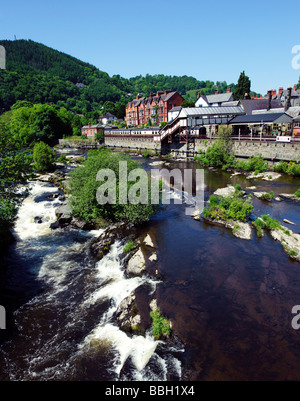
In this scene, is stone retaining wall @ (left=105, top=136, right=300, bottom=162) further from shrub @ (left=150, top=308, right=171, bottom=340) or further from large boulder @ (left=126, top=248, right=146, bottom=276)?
shrub @ (left=150, top=308, right=171, bottom=340)

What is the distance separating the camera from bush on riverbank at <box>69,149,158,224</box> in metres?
22.0

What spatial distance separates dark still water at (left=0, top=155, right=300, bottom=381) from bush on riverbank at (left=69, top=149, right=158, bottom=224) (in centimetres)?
199

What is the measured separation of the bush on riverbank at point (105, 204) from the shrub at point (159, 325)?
10223mm

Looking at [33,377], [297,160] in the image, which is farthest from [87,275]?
[297,160]

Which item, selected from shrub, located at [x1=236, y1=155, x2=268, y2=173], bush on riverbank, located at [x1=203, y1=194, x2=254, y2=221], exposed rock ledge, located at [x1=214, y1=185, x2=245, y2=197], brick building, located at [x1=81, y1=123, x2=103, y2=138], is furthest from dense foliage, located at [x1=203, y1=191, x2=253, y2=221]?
brick building, located at [x1=81, y1=123, x2=103, y2=138]

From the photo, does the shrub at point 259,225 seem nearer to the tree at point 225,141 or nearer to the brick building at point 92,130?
the tree at point 225,141

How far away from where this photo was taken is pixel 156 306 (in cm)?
1313

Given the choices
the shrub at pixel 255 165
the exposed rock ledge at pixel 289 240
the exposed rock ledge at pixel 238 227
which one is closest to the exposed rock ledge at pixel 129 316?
the exposed rock ledge at pixel 238 227

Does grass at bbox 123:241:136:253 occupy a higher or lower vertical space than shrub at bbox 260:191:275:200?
lower

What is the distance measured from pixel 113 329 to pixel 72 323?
2240 mm

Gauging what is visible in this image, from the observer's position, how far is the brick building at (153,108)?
3415 inches

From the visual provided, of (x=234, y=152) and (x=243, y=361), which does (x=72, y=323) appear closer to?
(x=243, y=361)

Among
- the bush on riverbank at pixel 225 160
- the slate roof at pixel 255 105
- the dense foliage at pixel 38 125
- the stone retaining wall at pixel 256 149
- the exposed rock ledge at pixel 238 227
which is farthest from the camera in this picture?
the dense foliage at pixel 38 125

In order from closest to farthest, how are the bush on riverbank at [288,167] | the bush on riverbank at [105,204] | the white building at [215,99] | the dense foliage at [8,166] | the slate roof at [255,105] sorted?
the dense foliage at [8,166], the bush on riverbank at [105,204], the bush on riverbank at [288,167], the slate roof at [255,105], the white building at [215,99]
